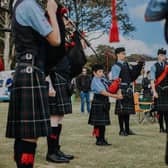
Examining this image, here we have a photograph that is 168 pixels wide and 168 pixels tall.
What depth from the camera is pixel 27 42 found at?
124 inches

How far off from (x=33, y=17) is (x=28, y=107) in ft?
2.18

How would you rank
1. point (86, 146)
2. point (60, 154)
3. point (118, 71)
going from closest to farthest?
point (60, 154), point (86, 146), point (118, 71)

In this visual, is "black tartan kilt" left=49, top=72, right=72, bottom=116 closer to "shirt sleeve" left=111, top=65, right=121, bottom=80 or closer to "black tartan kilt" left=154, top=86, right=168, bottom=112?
"shirt sleeve" left=111, top=65, right=121, bottom=80

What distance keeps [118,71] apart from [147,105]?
3461 millimetres

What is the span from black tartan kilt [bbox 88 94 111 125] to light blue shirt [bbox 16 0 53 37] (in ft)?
11.9

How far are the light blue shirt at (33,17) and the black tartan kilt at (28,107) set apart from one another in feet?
1.14

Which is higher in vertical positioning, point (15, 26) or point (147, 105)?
point (15, 26)

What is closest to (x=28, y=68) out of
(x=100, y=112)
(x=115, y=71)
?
(x=100, y=112)

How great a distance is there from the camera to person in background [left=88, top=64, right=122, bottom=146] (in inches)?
255

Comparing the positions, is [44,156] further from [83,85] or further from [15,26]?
[83,85]

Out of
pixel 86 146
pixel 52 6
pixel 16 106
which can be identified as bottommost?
pixel 86 146

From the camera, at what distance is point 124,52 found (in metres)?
7.63

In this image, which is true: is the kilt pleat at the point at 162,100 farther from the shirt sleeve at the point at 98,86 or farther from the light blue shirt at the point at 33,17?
the light blue shirt at the point at 33,17

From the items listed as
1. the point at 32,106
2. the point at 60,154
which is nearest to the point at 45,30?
the point at 32,106
